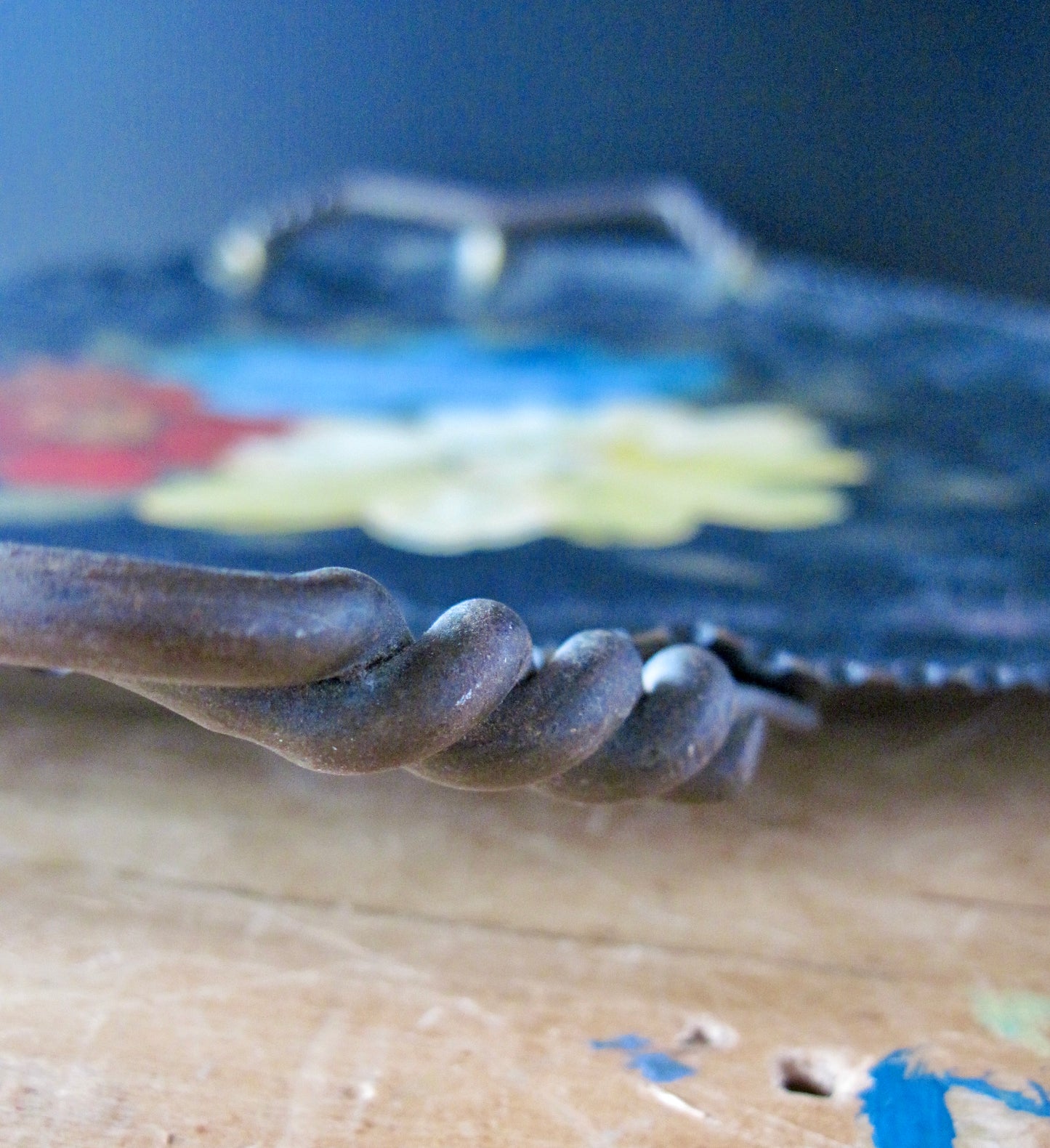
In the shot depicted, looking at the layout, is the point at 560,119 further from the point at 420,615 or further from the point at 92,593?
the point at 92,593

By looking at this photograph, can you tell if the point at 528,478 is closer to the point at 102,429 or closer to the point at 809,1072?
the point at 102,429

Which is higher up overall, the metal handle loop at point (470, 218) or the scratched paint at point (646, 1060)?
the metal handle loop at point (470, 218)

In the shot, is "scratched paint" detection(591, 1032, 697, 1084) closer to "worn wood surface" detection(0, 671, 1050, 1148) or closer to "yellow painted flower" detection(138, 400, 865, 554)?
"worn wood surface" detection(0, 671, 1050, 1148)

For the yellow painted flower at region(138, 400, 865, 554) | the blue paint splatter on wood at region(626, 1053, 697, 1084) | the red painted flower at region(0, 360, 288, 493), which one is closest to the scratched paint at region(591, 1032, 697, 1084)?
the blue paint splatter on wood at region(626, 1053, 697, 1084)

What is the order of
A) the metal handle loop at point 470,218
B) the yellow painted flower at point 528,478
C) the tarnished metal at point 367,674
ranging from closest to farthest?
the tarnished metal at point 367,674
the yellow painted flower at point 528,478
the metal handle loop at point 470,218

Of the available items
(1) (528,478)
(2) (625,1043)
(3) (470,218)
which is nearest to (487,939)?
(2) (625,1043)

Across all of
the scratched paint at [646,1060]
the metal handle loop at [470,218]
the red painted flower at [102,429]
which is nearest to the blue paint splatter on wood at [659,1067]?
the scratched paint at [646,1060]

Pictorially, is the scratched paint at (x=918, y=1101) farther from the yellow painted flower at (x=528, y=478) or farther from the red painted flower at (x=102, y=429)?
the red painted flower at (x=102, y=429)

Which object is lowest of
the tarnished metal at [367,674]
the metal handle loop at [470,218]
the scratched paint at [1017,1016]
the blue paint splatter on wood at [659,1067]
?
the blue paint splatter on wood at [659,1067]
